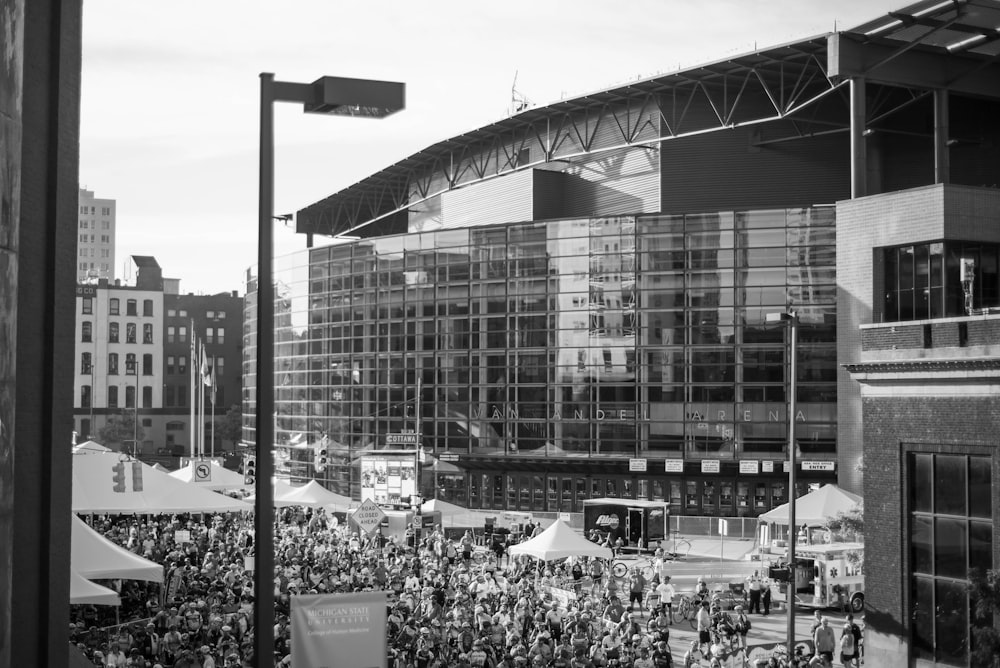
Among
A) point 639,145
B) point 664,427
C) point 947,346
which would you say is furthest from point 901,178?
point 947,346

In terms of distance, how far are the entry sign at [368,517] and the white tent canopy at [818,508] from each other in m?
14.1

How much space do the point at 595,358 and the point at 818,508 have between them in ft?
95.0

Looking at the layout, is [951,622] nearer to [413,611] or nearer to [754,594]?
[413,611]

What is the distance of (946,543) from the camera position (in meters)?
23.8

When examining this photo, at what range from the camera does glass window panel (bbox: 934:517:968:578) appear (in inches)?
919

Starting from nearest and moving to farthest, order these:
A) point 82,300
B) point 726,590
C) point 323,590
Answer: point 323,590, point 726,590, point 82,300

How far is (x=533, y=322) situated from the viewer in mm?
71438

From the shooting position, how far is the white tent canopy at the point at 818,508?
40.8 metres

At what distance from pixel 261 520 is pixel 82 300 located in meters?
132

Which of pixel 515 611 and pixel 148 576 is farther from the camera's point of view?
pixel 515 611

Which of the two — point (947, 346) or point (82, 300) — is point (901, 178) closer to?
point (947, 346)

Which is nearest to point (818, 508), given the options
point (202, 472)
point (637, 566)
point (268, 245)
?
point (637, 566)

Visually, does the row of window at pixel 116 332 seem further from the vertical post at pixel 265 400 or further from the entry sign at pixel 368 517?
the vertical post at pixel 265 400

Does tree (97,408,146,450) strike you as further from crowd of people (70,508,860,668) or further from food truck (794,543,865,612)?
food truck (794,543,865,612)
